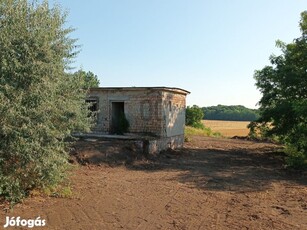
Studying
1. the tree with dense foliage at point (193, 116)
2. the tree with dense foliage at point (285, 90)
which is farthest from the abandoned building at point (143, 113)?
the tree with dense foliage at point (193, 116)

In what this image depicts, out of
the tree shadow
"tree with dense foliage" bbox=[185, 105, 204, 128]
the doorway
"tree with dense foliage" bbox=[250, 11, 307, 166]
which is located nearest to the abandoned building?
the doorway

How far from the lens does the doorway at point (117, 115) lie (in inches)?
836

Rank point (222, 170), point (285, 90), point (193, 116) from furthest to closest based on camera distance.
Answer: point (193, 116) < point (285, 90) < point (222, 170)

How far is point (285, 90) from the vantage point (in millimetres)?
20156

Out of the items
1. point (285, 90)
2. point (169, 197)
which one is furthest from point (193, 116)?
point (169, 197)

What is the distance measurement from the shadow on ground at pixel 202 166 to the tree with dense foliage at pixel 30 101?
5177mm

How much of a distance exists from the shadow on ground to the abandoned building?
4.41 ft

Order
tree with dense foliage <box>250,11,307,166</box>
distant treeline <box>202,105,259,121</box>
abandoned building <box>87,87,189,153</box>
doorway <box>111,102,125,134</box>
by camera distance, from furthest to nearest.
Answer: distant treeline <box>202,105,259,121</box>, doorway <box>111,102,125,134</box>, abandoned building <box>87,87,189,153</box>, tree with dense foliage <box>250,11,307,166</box>

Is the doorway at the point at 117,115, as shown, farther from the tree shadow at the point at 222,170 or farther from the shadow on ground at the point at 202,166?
the tree shadow at the point at 222,170

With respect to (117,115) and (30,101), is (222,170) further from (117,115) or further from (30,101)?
(30,101)

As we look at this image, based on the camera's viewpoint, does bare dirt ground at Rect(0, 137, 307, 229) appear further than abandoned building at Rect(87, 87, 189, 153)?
No

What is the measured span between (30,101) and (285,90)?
52.2 feet

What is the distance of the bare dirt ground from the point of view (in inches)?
305

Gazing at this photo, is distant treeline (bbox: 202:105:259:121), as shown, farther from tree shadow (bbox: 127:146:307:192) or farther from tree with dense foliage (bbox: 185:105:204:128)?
tree shadow (bbox: 127:146:307:192)
